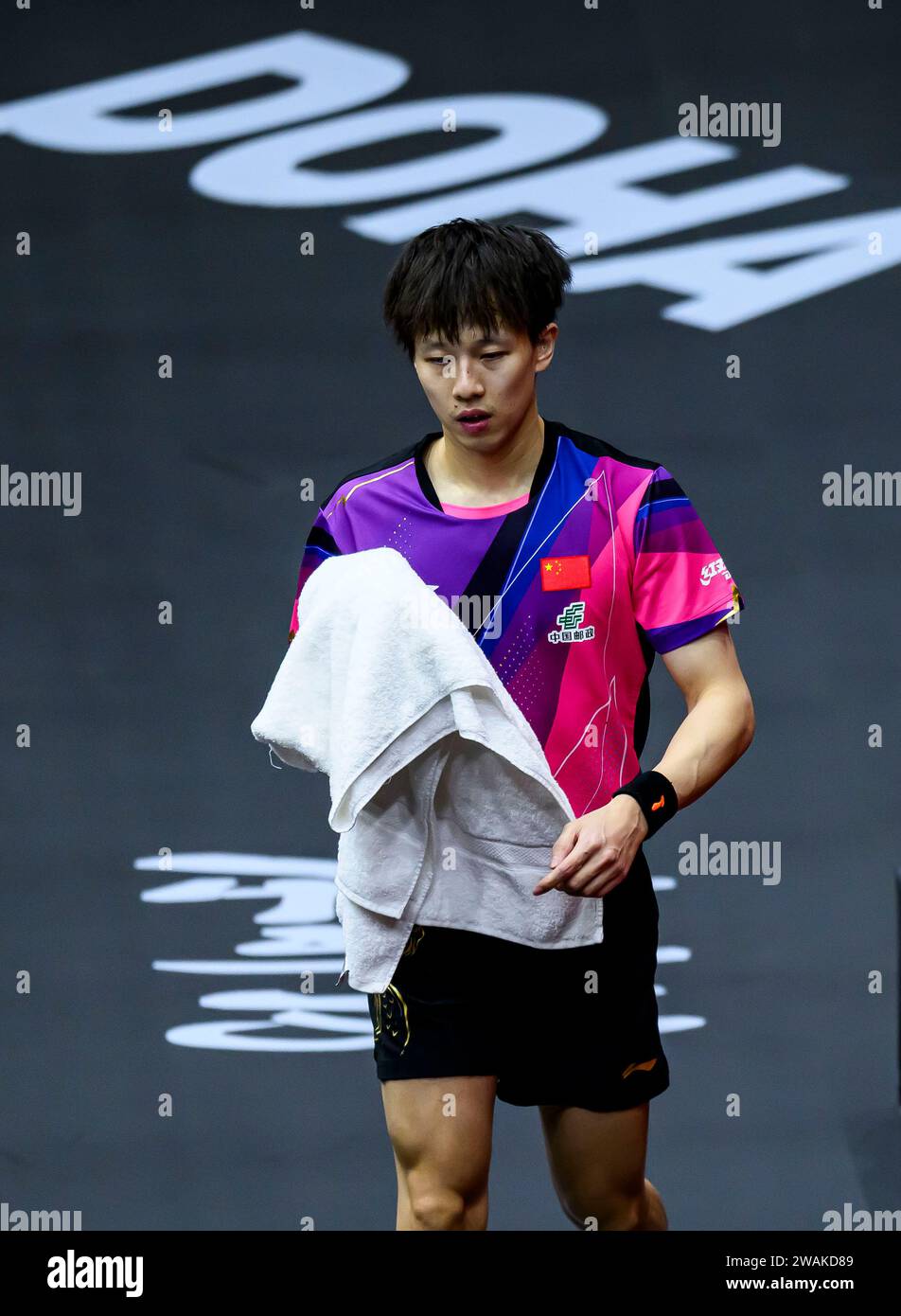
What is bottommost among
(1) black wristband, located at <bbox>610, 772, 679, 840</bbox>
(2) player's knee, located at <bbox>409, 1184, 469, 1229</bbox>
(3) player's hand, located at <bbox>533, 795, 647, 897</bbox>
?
(2) player's knee, located at <bbox>409, 1184, 469, 1229</bbox>

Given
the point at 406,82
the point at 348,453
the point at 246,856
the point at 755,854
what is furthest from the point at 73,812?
the point at 406,82

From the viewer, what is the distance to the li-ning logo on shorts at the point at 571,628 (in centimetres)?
213

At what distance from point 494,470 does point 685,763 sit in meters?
0.46

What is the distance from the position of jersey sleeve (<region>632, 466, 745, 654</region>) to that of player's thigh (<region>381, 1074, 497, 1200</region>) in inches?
24.1

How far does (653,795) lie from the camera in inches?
77.0

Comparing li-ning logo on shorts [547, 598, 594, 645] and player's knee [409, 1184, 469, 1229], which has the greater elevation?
li-ning logo on shorts [547, 598, 594, 645]

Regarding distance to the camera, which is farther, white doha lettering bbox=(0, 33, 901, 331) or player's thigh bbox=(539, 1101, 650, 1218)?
white doha lettering bbox=(0, 33, 901, 331)

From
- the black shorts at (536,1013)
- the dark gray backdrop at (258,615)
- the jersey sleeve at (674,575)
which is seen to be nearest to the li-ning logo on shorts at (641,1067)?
the black shorts at (536,1013)

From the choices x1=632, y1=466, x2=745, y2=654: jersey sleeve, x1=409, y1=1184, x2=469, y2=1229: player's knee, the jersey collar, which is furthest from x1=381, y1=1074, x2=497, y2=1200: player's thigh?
the jersey collar

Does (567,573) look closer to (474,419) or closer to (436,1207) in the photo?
(474,419)

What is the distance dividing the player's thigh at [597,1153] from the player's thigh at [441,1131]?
18cm

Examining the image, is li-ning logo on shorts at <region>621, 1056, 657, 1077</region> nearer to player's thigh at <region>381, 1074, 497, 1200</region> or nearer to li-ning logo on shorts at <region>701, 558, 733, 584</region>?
player's thigh at <region>381, 1074, 497, 1200</region>

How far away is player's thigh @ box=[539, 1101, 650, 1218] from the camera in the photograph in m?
2.24
